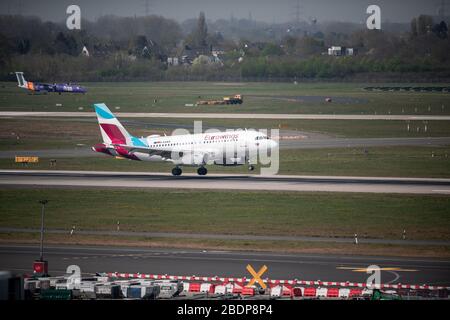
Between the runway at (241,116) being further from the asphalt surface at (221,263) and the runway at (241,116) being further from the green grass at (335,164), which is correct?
the asphalt surface at (221,263)

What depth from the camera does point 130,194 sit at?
271 ft

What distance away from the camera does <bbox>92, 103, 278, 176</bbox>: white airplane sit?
9406 centimetres

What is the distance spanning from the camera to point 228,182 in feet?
300

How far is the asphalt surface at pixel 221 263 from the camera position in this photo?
51656mm

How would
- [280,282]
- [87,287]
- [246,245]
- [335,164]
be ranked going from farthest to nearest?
1. [335,164]
2. [246,245]
3. [280,282]
4. [87,287]

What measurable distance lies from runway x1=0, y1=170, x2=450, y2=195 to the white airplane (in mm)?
2038

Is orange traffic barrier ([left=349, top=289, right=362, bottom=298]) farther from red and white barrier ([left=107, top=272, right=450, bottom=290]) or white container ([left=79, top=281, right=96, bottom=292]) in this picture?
white container ([left=79, top=281, right=96, bottom=292])

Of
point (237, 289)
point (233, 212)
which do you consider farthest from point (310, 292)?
point (233, 212)

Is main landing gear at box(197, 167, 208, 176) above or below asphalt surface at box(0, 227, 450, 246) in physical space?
above

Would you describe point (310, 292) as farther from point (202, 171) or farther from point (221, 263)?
point (202, 171)

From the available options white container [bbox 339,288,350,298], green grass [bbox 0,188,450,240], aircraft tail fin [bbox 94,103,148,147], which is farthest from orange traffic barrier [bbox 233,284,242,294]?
aircraft tail fin [bbox 94,103,148,147]

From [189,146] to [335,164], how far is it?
68.6 feet

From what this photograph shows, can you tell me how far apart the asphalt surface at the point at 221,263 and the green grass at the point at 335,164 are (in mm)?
41708
